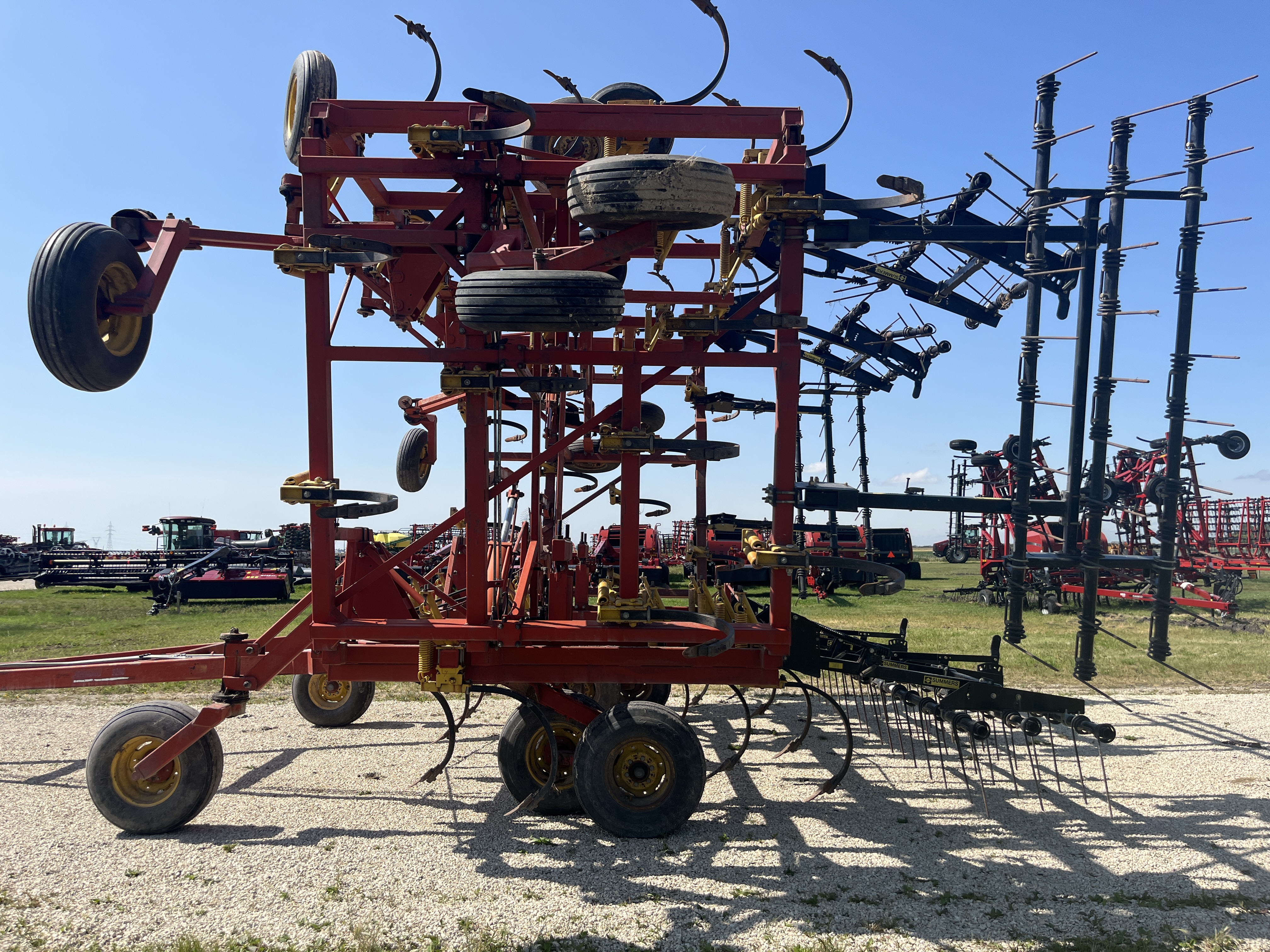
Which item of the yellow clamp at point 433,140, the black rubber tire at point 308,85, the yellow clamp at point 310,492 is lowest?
the yellow clamp at point 310,492

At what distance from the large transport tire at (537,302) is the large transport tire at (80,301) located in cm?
258

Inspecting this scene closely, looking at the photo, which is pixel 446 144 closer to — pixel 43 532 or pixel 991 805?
pixel 991 805

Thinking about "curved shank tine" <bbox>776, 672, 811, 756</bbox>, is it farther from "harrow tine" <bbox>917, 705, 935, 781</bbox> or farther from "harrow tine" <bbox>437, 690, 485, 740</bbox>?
"harrow tine" <bbox>437, 690, 485, 740</bbox>

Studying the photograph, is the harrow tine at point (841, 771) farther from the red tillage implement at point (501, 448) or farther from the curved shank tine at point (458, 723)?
the curved shank tine at point (458, 723)

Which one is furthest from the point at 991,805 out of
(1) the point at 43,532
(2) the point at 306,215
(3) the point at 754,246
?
(1) the point at 43,532

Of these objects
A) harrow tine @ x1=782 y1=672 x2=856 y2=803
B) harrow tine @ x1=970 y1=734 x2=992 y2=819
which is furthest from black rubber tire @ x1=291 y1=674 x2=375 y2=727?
harrow tine @ x1=970 y1=734 x2=992 y2=819

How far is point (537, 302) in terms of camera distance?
4.69 m

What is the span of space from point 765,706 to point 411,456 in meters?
4.96

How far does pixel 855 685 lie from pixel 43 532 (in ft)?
126

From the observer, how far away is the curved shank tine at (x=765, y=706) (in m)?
9.06

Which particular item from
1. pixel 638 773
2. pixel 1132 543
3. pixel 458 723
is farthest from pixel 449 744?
pixel 1132 543

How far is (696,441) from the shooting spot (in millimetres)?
5777

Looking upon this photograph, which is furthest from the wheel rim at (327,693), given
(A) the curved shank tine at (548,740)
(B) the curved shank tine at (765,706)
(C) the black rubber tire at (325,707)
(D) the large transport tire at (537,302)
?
(D) the large transport tire at (537,302)

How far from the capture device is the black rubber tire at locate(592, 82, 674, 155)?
721 cm
